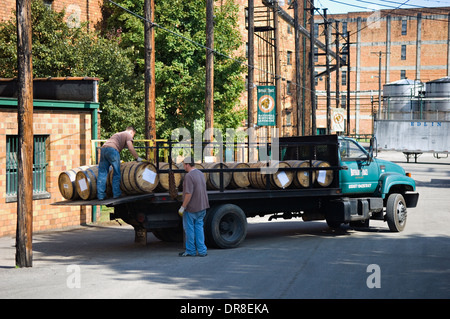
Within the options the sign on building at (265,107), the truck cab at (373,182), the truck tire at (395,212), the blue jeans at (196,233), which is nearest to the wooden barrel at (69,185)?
the blue jeans at (196,233)

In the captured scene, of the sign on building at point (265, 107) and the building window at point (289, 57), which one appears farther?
the building window at point (289, 57)

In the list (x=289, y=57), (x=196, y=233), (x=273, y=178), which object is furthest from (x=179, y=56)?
(x=289, y=57)

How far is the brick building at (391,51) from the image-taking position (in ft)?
291

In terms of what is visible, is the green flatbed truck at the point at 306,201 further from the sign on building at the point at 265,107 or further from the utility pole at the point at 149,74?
the sign on building at the point at 265,107

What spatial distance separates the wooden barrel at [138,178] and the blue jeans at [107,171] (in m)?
0.14

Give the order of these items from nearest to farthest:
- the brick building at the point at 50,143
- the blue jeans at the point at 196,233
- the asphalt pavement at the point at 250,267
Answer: the asphalt pavement at the point at 250,267, the blue jeans at the point at 196,233, the brick building at the point at 50,143

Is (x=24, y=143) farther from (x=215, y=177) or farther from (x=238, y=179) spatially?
(x=238, y=179)

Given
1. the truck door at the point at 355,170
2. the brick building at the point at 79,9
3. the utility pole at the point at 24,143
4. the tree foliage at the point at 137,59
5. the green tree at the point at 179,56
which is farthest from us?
the green tree at the point at 179,56

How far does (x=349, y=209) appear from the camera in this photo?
15.4 meters

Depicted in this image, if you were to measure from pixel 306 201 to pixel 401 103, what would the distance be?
Answer: 32386 mm

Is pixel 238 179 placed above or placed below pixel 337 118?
below

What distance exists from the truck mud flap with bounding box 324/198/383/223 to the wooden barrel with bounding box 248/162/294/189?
5.05 feet

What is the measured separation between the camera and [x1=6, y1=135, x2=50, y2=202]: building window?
672 inches
